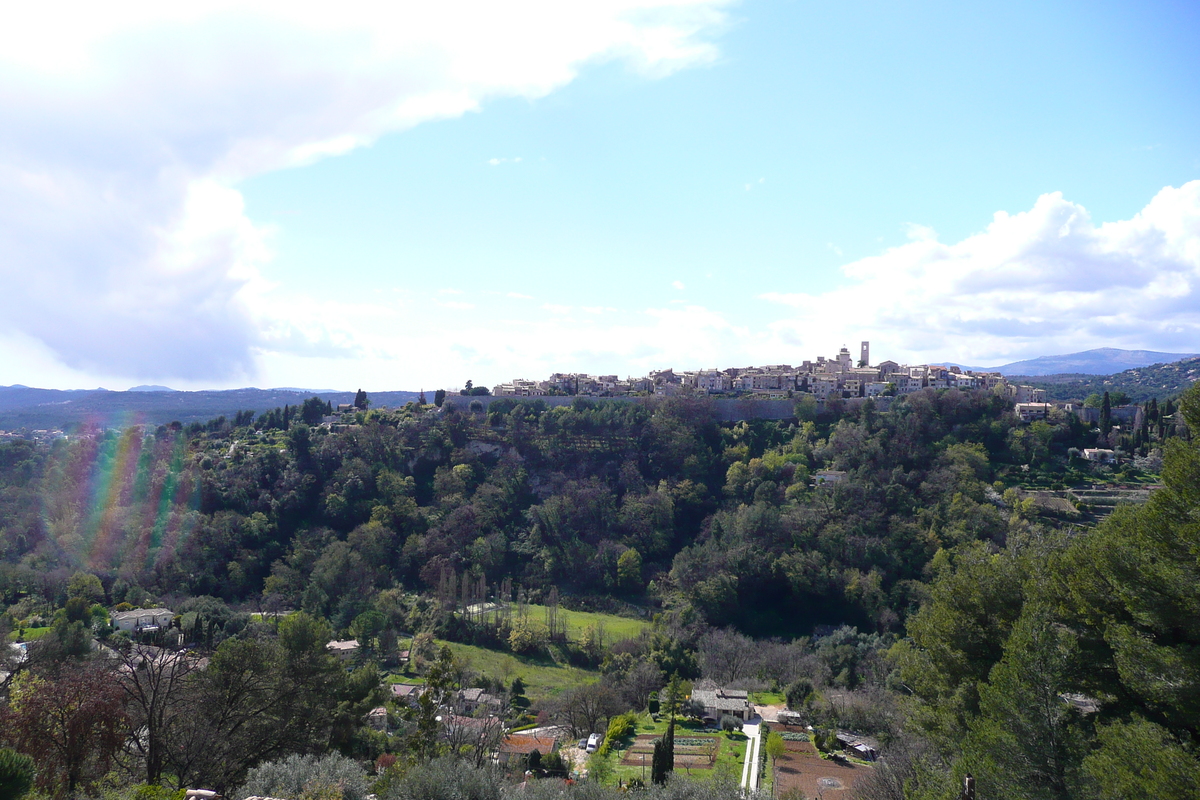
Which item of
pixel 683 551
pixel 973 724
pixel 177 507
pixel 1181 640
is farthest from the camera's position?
pixel 177 507

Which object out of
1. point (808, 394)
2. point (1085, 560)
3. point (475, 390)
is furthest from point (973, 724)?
point (475, 390)

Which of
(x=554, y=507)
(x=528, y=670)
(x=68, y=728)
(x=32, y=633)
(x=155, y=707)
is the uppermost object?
(x=155, y=707)

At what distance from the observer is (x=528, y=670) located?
32.5 meters

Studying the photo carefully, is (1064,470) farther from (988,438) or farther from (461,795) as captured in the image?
(461,795)

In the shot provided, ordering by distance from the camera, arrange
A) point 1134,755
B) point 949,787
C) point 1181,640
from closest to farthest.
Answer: point 1134,755, point 1181,640, point 949,787

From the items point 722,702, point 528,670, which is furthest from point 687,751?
point 528,670

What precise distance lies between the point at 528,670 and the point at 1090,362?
19429 cm

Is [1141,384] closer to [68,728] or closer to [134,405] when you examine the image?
[68,728]

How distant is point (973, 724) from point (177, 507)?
47.5 meters

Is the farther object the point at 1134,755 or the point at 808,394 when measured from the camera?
the point at 808,394

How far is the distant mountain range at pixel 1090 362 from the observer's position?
168375 millimetres

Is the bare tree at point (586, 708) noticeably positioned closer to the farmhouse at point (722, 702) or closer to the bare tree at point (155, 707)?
the farmhouse at point (722, 702)

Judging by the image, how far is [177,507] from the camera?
45.7 meters

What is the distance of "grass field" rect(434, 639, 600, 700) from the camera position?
99.7 ft
